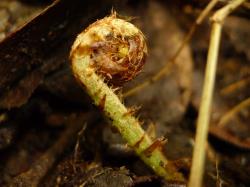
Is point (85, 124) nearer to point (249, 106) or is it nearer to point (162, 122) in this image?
point (162, 122)

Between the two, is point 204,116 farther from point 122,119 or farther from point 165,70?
point 165,70

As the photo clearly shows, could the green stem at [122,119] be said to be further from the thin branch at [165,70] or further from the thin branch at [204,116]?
the thin branch at [165,70]

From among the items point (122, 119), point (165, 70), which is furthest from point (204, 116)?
point (165, 70)

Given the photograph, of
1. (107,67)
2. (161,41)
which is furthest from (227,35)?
(107,67)

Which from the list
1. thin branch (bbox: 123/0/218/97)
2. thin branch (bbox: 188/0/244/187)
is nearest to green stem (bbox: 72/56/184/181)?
thin branch (bbox: 188/0/244/187)

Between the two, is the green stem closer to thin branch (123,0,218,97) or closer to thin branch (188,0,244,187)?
thin branch (188,0,244,187)

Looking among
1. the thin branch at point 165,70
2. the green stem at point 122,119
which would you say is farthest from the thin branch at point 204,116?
the thin branch at point 165,70

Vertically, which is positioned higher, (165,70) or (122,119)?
(165,70)

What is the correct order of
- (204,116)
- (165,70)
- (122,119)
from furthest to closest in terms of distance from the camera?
(165,70), (122,119), (204,116)
